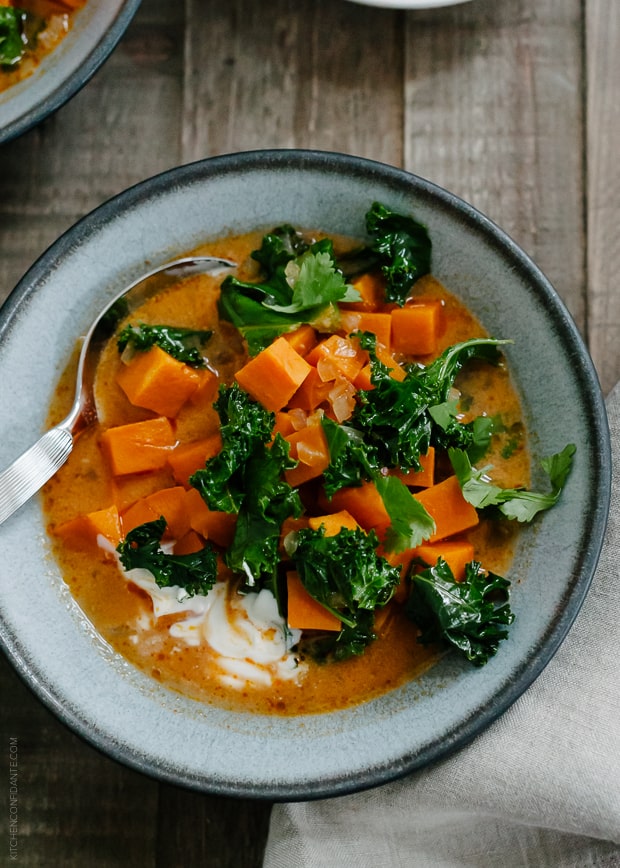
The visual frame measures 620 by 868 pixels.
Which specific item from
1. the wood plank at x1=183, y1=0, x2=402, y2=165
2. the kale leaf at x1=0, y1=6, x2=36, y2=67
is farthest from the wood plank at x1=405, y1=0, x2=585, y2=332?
the kale leaf at x1=0, y1=6, x2=36, y2=67

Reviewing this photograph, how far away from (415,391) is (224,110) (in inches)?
62.7

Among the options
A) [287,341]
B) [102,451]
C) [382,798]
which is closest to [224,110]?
[287,341]

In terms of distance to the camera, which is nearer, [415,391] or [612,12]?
[415,391]

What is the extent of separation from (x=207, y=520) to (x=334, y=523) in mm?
476

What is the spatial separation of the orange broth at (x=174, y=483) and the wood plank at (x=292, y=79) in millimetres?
617

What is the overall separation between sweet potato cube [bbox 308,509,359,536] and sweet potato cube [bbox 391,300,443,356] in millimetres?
721

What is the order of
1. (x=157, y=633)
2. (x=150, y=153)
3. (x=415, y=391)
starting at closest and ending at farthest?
(x=415, y=391) → (x=157, y=633) → (x=150, y=153)

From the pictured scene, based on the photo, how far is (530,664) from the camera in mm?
3277

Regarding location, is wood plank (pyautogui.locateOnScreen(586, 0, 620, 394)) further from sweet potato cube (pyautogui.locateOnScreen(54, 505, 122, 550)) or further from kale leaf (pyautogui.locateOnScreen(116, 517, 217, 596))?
sweet potato cube (pyautogui.locateOnScreen(54, 505, 122, 550))

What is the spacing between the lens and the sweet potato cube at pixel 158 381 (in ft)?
11.1

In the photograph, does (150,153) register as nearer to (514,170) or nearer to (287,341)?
(287,341)

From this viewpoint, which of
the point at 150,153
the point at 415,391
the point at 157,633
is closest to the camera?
the point at 415,391

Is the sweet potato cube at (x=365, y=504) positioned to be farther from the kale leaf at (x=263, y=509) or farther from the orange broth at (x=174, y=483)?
the orange broth at (x=174, y=483)

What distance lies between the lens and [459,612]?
328cm
